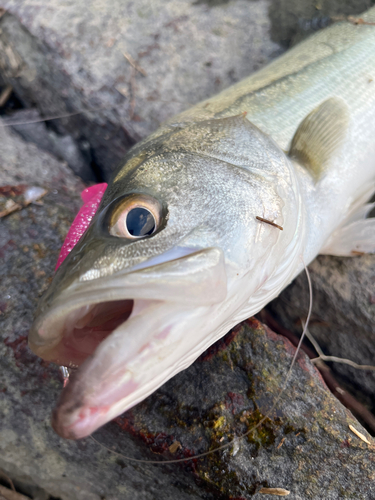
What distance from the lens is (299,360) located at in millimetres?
2145

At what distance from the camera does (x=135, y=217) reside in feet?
4.87

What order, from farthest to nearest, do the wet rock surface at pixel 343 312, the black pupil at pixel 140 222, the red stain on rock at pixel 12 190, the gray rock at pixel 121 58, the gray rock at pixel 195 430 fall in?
the gray rock at pixel 121 58, the red stain on rock at pixel 12 190, the wet rock surface at pixel 343 312, the gray rock at pixel 195 430, the black pupil at pixel 140 222

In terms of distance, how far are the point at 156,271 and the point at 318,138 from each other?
61.6 inches

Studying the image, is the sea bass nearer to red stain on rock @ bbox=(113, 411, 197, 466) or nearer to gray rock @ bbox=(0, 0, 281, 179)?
red stain on rock @ bbox=(113, 411, 197, 466)

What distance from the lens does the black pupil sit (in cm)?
145

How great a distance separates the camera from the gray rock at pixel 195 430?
5.89ft

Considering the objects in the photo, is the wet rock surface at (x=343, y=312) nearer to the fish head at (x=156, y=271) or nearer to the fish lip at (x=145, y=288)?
the fish head at (x=156, y=271)

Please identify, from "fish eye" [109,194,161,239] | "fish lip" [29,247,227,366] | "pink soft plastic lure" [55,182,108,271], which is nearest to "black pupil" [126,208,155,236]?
"fish eye" [109,194,161,239]

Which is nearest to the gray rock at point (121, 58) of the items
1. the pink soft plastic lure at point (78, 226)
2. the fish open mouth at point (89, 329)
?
the pink soft plastic lure at point (78, 226)

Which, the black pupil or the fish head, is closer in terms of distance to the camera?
the fish head

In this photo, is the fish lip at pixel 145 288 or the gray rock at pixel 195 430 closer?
the fish lip at pixel 145 288

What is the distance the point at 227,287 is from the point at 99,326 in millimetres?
598

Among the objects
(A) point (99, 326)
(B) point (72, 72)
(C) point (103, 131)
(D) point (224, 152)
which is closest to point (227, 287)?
(A) point (99, 326)

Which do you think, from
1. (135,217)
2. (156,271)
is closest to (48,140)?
(135,217)
